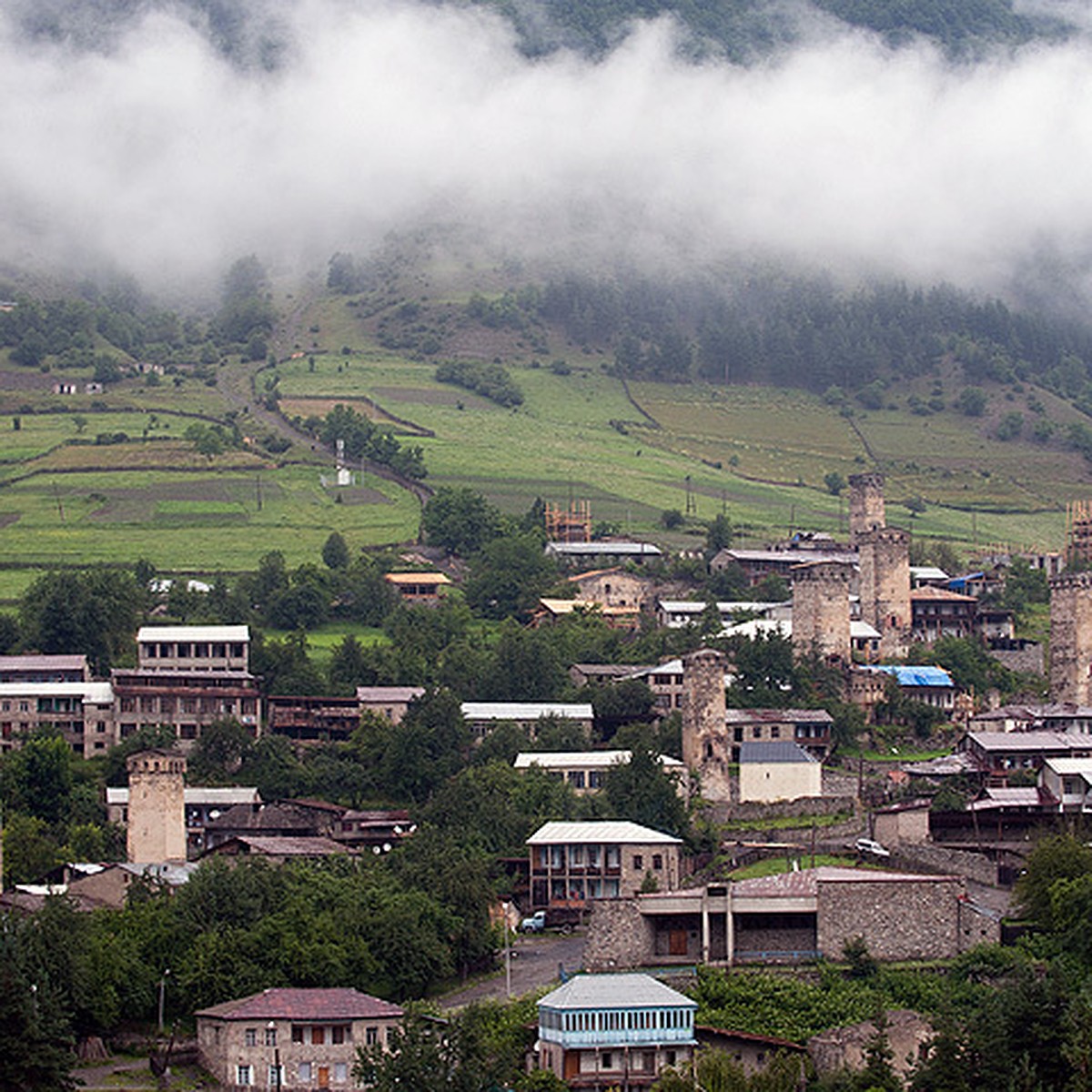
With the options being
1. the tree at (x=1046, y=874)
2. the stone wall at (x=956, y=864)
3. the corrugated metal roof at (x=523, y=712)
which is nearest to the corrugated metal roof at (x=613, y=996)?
the tree at (x=1046, y=874)

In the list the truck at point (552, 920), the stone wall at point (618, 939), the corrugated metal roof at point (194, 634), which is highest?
the corrugated metal roof at point (194, 634)

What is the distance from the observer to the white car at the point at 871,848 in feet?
238

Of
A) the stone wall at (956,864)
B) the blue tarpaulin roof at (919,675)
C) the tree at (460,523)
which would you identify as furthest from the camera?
the tree at (460,523)

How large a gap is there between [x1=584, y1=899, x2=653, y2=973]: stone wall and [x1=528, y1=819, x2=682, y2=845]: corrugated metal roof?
942cm

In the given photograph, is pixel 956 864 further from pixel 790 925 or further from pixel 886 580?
pixel 886 580

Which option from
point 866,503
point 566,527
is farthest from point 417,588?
point 866,503

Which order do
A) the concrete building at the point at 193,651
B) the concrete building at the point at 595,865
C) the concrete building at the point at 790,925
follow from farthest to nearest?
the concrete building at the point at 193,651
the concrete building at the point at 595,865
the concrete building at the point at 790,925

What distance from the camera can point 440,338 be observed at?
19525 cm

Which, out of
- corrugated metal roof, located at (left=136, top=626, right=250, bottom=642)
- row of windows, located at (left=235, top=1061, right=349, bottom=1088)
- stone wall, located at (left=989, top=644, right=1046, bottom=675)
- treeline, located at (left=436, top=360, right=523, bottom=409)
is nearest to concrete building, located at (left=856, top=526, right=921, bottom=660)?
stone wall, located at (left=989, top=644, right=1046, bottom=675)

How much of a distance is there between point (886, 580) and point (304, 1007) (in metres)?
51.1

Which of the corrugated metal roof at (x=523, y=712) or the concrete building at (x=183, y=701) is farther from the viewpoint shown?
the corrugated metal roof at (x=523, y=712)

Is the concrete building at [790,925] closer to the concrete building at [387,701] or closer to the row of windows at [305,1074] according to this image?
the row of windows at [305,1074]

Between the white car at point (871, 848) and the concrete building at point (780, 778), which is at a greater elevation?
the concrete building at point (780, 778)

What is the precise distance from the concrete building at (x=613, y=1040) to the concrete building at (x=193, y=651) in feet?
134
